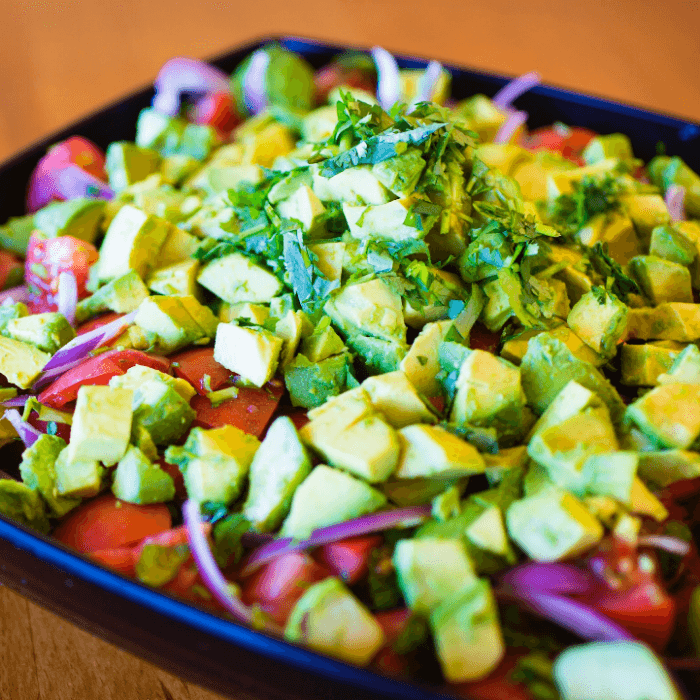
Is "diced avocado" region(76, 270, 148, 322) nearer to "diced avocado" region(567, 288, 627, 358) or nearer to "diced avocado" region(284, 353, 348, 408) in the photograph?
"diced avocado" region(284, 353, 348, 408)

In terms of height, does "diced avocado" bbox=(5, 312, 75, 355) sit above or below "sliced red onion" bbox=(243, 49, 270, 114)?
below

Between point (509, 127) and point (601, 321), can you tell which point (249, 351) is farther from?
point (509, 127)

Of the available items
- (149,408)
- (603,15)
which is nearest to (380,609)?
(149,408)

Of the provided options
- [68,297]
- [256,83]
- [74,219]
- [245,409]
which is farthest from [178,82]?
[245,409]

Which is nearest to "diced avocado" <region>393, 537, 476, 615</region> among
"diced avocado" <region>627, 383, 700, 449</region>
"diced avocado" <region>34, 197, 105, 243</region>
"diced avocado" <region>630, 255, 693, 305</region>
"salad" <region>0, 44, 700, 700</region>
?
"salad" <region>0, 44, 700, 700</region>

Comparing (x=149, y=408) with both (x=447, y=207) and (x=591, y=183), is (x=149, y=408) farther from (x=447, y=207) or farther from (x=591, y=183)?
(x=591, y=183)

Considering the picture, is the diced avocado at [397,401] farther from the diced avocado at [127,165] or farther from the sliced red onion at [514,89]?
the sliced red onion at [514,89]
